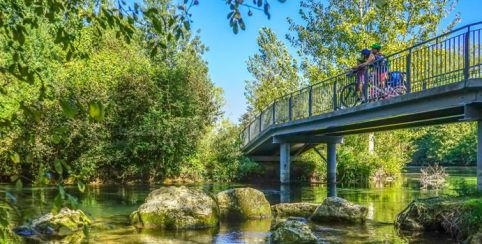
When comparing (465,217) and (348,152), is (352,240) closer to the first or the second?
(465,217)

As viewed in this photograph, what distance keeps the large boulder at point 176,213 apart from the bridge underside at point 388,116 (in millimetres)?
6234

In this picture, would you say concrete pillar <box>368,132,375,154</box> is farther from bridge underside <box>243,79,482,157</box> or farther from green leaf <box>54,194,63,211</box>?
green leaf <box>54,194,63,211</box>

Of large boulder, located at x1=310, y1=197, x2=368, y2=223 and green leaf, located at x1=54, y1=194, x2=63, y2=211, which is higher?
green leaf, located at x1=54, y1=194, x2=63, y2=211

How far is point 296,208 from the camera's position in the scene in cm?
1538

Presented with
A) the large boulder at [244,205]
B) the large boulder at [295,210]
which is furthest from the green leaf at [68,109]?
the large boulder at [295,210]

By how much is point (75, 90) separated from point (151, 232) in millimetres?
17709

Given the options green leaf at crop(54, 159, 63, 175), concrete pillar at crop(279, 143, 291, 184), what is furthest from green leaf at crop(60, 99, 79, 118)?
concrete pillar at crop(279, 143, 291, 184)

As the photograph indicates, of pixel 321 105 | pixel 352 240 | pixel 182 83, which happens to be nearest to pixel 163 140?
pixel 182 83

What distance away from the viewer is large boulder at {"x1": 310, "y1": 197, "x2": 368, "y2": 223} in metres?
13.8

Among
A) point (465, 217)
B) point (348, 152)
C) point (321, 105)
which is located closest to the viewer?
point (465, 217)

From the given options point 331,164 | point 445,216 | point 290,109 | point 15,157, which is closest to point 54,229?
point 445,216

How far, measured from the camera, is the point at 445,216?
11.5 metres

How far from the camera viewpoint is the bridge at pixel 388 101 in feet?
43.1

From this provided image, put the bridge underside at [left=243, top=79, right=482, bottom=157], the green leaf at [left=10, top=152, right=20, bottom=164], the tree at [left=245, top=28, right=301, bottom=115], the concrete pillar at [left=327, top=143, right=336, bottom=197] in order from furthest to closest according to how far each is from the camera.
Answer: the tree at [left=245, top=28, right=301, bottom=115], the concrete pillar at [left=327, top=143, right=336, bottom=197], the bridge underside at [left=243, top=79, right=482, bottom=157], the green leaf at [left=10, top=152, right=20, bottom=164]
